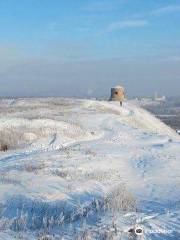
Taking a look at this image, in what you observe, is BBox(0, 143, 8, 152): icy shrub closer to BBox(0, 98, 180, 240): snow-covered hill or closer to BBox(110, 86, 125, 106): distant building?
BBox(0, 98, 180, 240): snow-covered hill

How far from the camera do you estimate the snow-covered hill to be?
9.23 meters

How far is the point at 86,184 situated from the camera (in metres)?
12.7

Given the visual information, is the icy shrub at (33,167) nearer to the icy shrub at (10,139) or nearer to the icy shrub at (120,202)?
the icy shrub at (120,202)

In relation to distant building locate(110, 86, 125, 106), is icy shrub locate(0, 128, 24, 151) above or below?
below

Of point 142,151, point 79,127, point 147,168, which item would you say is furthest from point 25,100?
point 147,168

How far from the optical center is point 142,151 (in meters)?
18.8

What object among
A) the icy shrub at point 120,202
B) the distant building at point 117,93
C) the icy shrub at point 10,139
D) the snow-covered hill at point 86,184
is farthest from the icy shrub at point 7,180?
the distant building at point 117,93

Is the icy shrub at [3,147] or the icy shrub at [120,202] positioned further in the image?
the icy shrub at [3,147]

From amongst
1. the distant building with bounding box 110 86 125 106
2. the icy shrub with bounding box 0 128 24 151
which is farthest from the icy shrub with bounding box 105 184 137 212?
the distant building with bounding box 110 86 125 106

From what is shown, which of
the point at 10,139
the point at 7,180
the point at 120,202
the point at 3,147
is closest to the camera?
the point at 120,202

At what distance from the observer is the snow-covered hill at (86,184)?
9234 mm

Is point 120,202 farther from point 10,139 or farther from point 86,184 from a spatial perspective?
point 10,139

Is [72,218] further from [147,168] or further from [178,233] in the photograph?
[147,168]

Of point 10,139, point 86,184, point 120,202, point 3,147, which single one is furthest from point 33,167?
point 10,139
